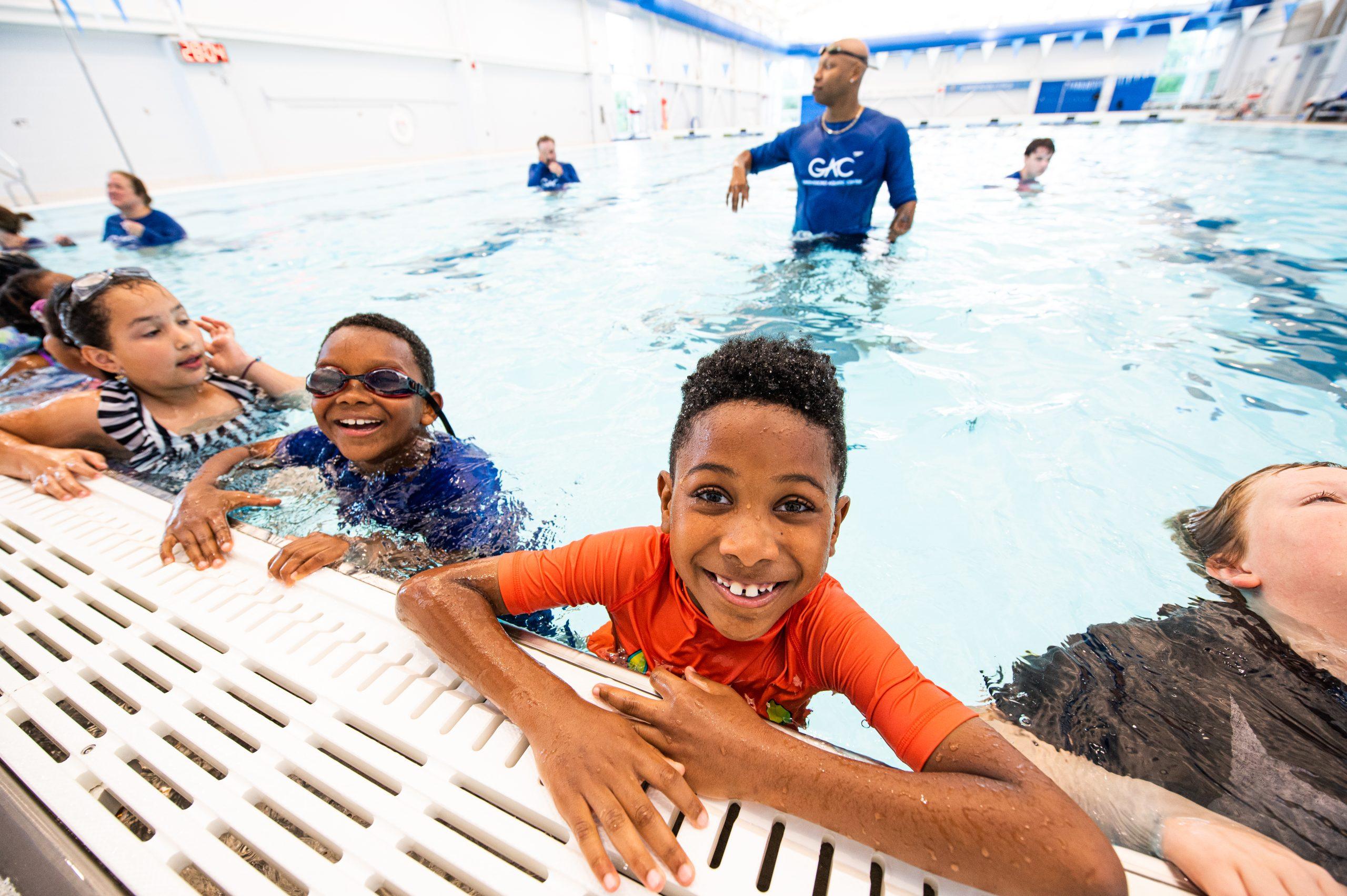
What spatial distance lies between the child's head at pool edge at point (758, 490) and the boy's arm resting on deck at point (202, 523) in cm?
126

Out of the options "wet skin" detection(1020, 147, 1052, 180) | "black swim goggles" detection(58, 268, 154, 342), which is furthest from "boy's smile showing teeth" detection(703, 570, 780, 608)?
"wet skin" detection(1020, 147, 1052, 180)

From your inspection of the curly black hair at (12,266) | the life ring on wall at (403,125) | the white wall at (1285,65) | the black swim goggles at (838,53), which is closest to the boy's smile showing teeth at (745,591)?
the black swim goggles at (838,53)

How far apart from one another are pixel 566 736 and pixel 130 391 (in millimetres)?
2777

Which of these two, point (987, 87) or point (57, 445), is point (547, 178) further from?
point (987, 87)

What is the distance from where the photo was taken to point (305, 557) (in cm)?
141

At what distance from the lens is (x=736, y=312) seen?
13.7ft

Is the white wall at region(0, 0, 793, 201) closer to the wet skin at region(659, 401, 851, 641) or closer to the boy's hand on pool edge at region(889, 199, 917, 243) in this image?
the boy's hand on pool edge at region(889, 199, 917, 243)

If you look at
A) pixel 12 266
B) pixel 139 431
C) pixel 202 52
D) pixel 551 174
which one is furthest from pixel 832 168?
pixel 202 52

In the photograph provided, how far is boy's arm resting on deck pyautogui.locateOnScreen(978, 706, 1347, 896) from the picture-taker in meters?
0.83

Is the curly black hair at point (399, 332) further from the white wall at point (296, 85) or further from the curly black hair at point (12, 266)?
the white wall at point (296, 85)

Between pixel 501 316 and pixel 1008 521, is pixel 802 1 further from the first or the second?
pixel 1008 521

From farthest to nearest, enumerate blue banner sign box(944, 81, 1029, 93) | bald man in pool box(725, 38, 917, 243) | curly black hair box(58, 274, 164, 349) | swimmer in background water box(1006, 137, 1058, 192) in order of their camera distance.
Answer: blue banner sign box(944, 81, 1029, 93) → swimmer in background water box(1006, 137, 1058, 192) → bald man in pool box(725, 38, 917, 243) → curly black hair box(58, 274, 164, 349)

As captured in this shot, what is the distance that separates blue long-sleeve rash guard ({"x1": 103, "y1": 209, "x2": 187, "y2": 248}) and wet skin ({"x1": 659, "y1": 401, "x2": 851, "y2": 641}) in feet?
29.8

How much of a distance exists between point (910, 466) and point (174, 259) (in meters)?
8.66
